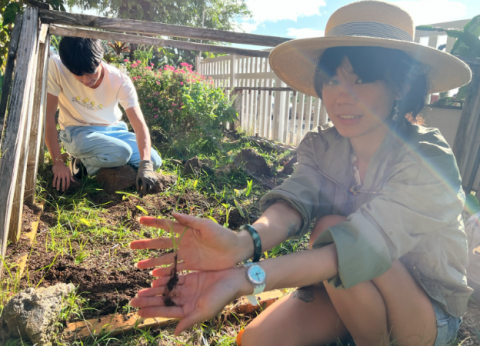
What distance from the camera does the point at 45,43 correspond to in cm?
269

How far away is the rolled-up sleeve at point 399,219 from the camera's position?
1.15 metres

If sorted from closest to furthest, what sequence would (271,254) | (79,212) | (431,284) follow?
(431,284)
(271,254)
(79,212)

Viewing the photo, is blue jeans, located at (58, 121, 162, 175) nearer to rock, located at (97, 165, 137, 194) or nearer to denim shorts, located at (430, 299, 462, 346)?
rock, located at (97, 165, 137, 194)

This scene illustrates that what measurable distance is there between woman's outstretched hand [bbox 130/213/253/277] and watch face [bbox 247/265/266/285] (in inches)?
5.7

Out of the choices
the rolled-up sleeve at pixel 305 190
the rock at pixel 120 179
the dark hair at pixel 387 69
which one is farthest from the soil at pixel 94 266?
the dark hair at pixel 387 69

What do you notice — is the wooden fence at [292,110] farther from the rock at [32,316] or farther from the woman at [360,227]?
the rock at [32,316]

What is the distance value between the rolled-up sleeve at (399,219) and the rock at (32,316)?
3.74ft

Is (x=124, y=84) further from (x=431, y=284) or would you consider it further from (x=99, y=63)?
(x=431, y=284)

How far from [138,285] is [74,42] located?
2.10m

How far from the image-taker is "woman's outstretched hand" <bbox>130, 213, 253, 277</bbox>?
48.6 inches

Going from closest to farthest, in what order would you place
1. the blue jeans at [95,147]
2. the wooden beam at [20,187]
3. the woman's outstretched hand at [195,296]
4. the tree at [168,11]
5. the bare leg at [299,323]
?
the woman's outstretched hand at [195,296] → the bare leg at [299,323] → the wooden beam at [20,187] → the blue jeans at [95,147] → the tree at [168,11]

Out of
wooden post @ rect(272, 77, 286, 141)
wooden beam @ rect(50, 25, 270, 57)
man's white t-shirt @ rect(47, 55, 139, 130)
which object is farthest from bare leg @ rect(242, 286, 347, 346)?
wooden post @ rect(272, 77, 286, 141)

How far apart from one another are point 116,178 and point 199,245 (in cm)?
224

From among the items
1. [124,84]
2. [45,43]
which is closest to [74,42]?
[45,43]
